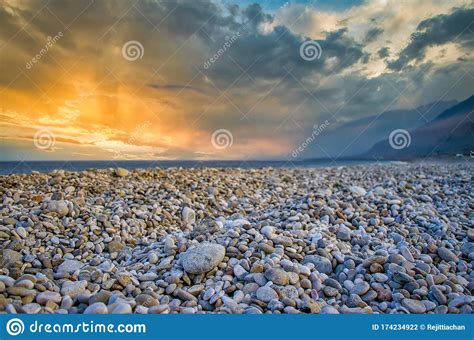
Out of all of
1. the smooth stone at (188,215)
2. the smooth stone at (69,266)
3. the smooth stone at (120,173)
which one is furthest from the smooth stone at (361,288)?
the smooth stone at (120,173)

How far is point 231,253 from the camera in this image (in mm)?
3436

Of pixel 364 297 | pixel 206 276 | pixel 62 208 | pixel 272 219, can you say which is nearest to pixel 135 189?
pixel 62 208

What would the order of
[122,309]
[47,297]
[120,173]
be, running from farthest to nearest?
[120,173]
[47,297]
[122,309]

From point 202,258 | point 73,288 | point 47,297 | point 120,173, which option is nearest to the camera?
point 47,297

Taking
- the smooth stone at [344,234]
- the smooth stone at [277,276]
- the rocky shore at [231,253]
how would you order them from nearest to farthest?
the rocky shore at [231,253]
the smooth stone at [277,276]
the smooth stone at [344,234]

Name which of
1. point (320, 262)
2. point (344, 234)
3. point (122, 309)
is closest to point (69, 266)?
point (122, 309)

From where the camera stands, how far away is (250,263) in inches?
129

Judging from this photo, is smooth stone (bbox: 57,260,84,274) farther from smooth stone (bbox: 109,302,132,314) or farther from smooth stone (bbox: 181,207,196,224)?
smooth stone (bbox: 181,207,196,224)

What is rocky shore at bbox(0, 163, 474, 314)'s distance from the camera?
9.06 feet

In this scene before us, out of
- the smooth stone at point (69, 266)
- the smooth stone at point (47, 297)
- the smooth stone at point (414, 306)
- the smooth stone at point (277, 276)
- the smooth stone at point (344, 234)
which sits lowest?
the smooth stone at point (414, 306)

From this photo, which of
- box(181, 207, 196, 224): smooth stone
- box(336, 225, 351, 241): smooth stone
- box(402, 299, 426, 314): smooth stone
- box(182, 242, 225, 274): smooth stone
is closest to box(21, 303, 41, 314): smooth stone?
box(182, 242, 225, 274): smooth stone

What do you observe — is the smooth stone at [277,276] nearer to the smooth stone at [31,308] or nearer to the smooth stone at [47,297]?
the smooth stone at [47,297]

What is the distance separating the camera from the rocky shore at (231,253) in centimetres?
276

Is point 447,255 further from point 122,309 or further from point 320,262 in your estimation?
point 122,309
